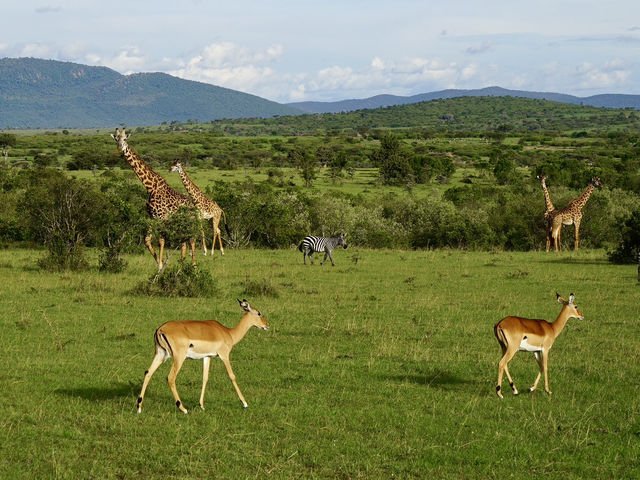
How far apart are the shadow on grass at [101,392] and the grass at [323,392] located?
4cm

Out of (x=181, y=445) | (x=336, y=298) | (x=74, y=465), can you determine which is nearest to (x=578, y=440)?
(x=181, y=445)

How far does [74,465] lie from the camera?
7.31 meters

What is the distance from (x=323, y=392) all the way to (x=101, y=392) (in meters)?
2.92

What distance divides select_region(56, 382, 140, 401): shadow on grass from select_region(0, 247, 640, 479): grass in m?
0.04

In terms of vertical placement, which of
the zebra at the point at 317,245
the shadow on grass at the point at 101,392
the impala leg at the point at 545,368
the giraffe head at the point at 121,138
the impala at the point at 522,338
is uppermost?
the giraffe head at the point at 121,138

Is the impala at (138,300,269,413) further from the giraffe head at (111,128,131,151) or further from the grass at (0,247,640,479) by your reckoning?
the giraffe head at (111,128,131,151)

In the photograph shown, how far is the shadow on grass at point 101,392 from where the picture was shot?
9.53 meters

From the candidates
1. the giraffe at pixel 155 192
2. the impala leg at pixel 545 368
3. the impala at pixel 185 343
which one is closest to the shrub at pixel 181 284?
the giraffe at pixel 155 192

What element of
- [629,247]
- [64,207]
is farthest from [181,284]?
[629,247]

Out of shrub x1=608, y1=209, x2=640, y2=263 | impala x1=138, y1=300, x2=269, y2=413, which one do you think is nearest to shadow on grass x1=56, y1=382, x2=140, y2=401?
impala x1=138, y1=300, x2=269, y2=413

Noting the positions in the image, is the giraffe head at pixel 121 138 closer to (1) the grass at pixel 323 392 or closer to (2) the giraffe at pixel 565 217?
(1) the grass at pixel 323 392

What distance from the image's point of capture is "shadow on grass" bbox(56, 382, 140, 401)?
9531 millimetres

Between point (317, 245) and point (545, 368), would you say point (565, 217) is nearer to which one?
point (317, 245)

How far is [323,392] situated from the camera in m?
9.96
